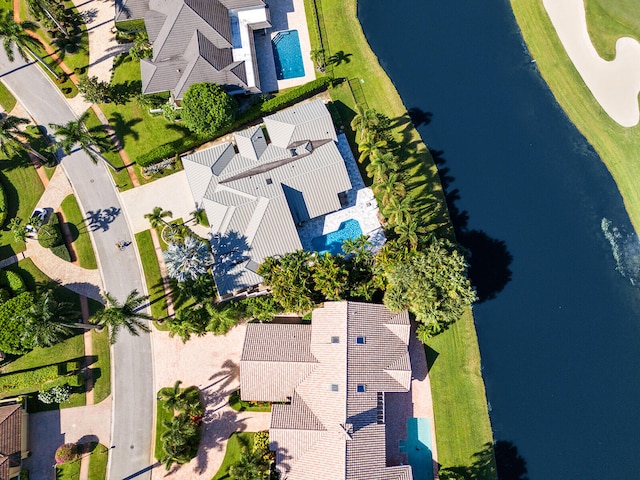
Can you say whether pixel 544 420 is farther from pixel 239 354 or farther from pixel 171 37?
pixel 171 37

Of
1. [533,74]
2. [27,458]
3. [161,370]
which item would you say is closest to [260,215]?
[161,370]

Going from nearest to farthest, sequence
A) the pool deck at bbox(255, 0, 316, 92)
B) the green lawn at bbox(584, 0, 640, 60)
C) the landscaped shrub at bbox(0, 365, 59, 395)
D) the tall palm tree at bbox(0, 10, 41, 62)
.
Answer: the landscaped shrub at bbox(0, 365, 59, 395)
the tall palm tree at bbox(0, 10, 41, 62)
the pool deck at bbox(255, 0, 316, 92)
the green lawn at bbox(584, 0, 640, 60)

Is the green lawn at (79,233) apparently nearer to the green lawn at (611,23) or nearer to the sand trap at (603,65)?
the sand trap at (603,65)

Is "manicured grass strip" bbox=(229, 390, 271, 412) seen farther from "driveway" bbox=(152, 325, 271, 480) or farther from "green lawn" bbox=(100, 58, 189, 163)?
"green lawn" bbox=(100, 58, 189, 163)

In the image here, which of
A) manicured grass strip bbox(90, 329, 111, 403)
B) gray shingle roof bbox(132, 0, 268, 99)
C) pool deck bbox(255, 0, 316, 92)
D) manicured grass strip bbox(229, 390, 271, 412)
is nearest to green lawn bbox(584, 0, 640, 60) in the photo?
pool deck bbox(255, 0, 316, 92)

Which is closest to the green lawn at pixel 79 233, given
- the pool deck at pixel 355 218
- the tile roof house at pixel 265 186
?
the tile roof house at pixel 265 186

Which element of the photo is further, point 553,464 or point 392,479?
point 553,464
